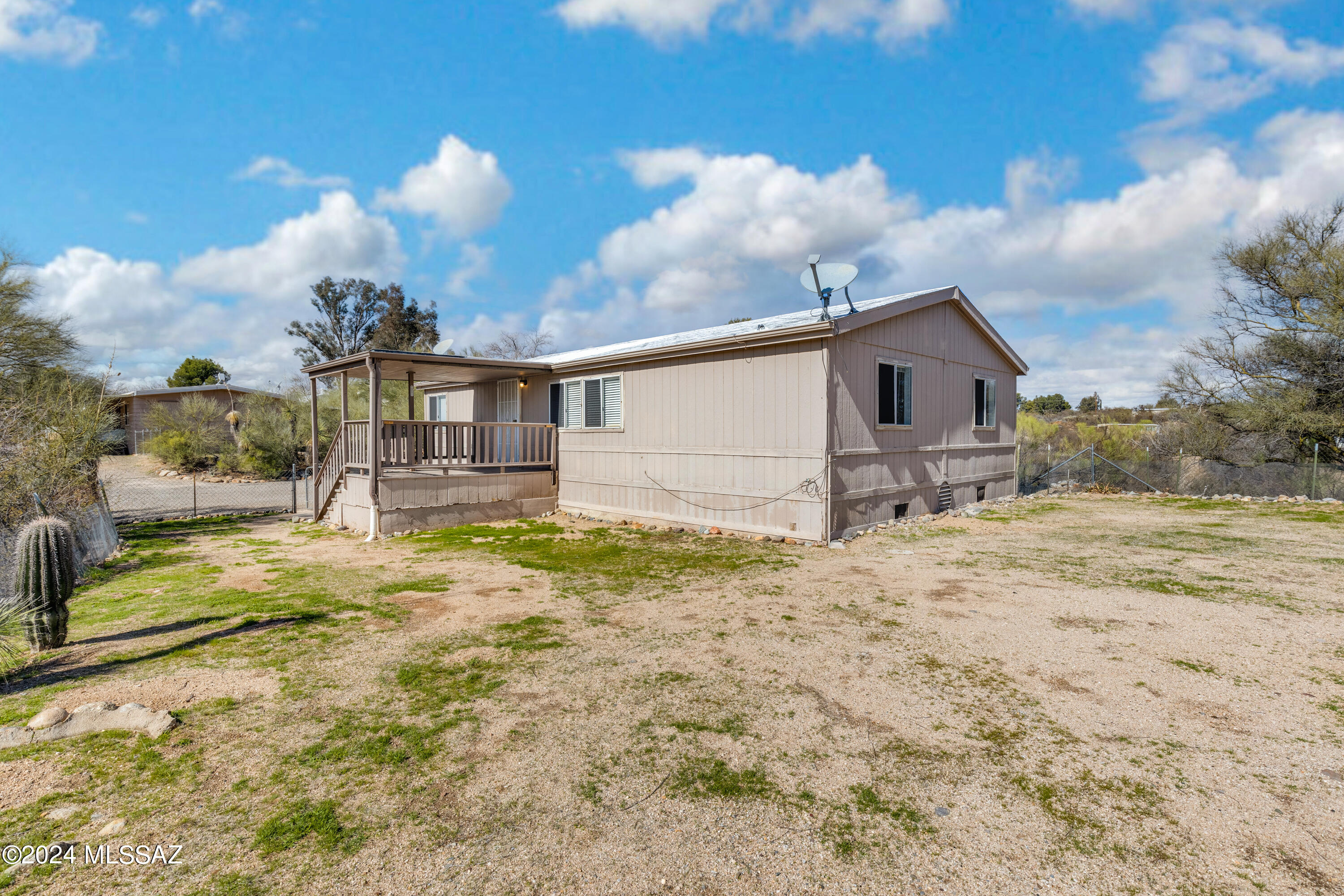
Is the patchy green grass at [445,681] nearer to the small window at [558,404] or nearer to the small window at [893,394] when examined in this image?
the small window at [893,394]

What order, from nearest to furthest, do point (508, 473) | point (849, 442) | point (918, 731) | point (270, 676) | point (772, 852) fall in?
point (772, 852) < point (918, 731) < point (270, 676) < point (849, 442) < point (508, 473)

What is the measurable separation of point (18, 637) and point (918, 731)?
6121 mm

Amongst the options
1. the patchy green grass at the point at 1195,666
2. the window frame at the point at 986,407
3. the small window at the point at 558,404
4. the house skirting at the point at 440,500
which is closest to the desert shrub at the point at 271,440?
the house skirting at the point at 440,500

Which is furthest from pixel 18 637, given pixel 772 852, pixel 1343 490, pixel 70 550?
pixel 1343 490

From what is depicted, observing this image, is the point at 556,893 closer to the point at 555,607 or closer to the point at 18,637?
the point at 555,607

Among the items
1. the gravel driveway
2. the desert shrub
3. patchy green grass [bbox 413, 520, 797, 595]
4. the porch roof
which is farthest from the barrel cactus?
the desert shrub

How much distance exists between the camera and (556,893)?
2.14m

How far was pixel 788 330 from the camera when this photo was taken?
28.8ft

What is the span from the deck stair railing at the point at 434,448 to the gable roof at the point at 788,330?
5.63 feet

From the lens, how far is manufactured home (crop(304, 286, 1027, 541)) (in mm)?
9180

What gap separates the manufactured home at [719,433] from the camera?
9.18m

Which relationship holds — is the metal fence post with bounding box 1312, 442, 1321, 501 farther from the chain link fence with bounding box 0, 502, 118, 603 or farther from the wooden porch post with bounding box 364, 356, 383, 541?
the chain link fence with bounding box 0, 502, 118, 603

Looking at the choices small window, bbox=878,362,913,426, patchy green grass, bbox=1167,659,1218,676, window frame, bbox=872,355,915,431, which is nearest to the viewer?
patchy green grass, bbox=1167,659,1218,676

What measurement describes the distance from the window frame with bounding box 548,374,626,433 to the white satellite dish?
399cm
